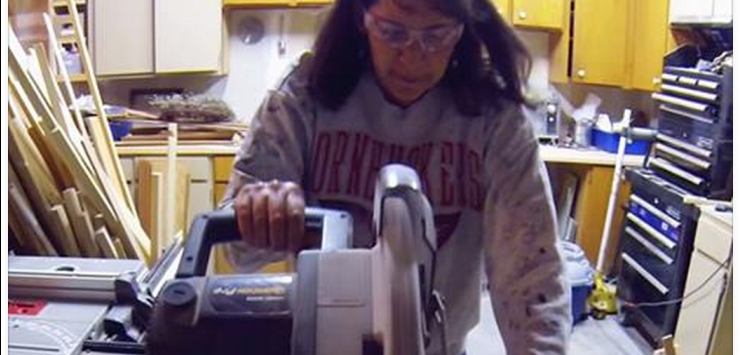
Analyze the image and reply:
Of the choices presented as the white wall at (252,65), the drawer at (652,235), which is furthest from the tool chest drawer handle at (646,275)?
the white wall at (252,65)

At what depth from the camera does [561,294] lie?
1128 mm

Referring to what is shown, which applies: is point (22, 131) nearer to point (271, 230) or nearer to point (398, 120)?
point (398, 120)

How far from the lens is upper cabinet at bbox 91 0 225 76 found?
4020mm

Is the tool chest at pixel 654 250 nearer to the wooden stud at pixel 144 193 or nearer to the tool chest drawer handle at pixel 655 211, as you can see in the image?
the tool chest drawer handle at pixel 655 211

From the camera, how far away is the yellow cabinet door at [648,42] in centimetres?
385

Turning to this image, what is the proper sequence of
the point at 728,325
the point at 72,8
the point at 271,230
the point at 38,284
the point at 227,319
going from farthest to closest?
the point at 72,8 → the point at 728,325 → the point at 38,284 → the point at 271,230 → the point at 227,319

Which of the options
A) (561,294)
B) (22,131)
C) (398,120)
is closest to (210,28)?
(22,131)

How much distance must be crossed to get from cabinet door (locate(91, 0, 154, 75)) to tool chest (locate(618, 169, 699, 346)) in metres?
2.42

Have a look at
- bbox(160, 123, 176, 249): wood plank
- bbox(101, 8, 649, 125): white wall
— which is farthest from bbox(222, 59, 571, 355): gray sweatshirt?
bbox(101, 8, 649, 125): white wall

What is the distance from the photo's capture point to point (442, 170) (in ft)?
4.10

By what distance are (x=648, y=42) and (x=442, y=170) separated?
3103 mm

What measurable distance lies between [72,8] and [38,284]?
6.26 ft

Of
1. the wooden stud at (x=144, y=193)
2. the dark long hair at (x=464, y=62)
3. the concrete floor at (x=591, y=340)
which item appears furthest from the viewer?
the concrete floor at (x=591, y=340)

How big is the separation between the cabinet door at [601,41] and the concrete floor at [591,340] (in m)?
1.28
